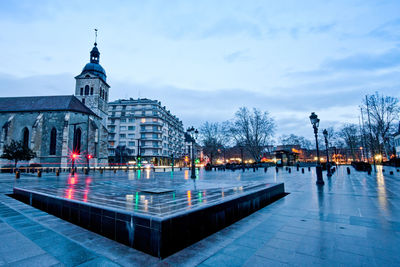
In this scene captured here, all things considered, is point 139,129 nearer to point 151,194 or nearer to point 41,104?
point 41,104

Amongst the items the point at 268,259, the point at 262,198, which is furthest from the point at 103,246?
the point at 262,198

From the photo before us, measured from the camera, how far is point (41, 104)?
130 ft

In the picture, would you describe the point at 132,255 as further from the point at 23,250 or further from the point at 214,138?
the point at 214,138

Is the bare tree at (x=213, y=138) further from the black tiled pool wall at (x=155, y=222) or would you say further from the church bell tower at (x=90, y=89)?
the black tiled pool wall at (x=155, y=222)

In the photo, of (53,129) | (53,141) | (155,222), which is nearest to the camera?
(155,222)

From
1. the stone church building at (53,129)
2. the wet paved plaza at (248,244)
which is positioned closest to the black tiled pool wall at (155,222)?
the wet paved plaza at (248,244)

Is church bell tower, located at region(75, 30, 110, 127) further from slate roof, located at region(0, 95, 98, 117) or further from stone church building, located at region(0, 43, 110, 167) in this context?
slate roof, located at region(0, 95, 98, 117)

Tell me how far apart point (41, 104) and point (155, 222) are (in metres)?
49.0

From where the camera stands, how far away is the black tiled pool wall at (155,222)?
2773 millimetres

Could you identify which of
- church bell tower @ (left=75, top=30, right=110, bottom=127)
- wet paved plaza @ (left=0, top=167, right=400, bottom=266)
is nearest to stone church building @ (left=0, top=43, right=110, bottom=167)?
church bell tower @ (left=75, top=30, right=110, bottom=127)

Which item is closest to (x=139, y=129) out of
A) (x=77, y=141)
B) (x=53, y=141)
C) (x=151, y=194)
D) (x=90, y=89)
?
(x=90, y=89)

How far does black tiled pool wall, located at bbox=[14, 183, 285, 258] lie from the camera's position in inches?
109

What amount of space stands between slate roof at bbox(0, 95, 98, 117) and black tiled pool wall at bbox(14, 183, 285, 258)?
40.5 metres

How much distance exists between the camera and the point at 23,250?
113 inches
